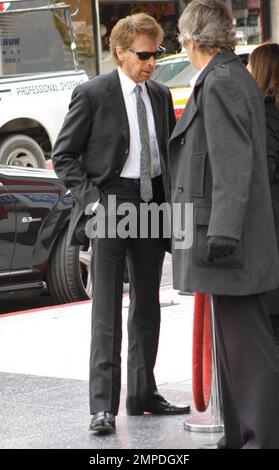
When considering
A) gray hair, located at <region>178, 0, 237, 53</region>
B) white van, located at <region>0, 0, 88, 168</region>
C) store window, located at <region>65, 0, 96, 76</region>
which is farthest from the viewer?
store window, located at <region>65, 0, 96, 76</region>

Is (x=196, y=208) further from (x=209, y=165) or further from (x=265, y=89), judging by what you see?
(x=265, y=89)

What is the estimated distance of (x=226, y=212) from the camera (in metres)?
4.66

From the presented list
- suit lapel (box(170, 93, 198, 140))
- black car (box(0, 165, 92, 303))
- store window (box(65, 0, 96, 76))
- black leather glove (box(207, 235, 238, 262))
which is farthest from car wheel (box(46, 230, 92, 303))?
store window (box(65, 0, 96, 76))

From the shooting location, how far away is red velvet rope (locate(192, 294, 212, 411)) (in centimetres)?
534

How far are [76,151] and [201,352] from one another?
1.13 m

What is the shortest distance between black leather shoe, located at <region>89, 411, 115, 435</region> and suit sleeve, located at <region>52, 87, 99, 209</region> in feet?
A: 3.22

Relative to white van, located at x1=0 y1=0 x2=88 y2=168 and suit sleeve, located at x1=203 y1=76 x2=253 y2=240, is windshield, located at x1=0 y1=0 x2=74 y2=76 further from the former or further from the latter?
suit sleeve, located at x1=203 y1=76 x2=253 y2=240

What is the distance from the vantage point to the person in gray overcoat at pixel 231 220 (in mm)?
4699

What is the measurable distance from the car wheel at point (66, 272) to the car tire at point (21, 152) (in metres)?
6.50

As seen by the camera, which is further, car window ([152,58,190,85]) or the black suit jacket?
car window ([152,58,190,85])

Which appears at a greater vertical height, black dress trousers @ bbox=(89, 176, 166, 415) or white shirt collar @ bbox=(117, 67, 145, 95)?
white shirt collar @ bbox=(117, 67, 145, 95)

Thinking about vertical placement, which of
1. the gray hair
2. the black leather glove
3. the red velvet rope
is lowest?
the red velvet rope

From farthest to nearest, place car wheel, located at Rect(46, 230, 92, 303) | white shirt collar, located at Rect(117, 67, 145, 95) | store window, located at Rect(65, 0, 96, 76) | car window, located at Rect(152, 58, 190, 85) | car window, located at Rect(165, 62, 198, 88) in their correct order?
store window, located at Rect(65, 0, 96, 76)
car window, located at Rect(152, 58, 190, 85)
car window, located at Rect(165, 62, 198, 88)
car wheel, located at Rect(46, 230, 92, 303)
white shirt collar, located at Rect(117, 67, 145, 95)

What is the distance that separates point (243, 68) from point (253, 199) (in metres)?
0.59
